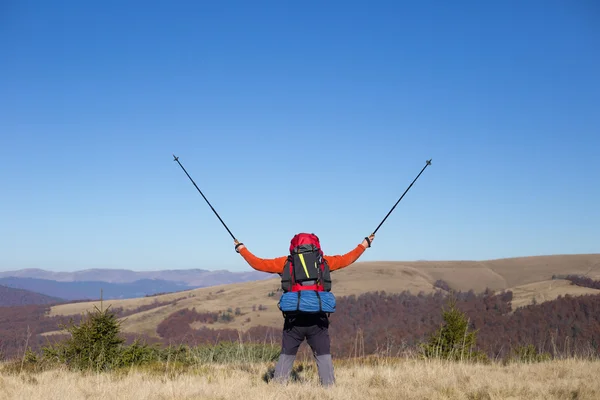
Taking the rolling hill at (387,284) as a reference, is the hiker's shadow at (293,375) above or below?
above

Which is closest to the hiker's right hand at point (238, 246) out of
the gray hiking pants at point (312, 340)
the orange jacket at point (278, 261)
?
the orange jacket at point (278, 261)

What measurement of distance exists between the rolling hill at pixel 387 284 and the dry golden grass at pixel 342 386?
98933 mm

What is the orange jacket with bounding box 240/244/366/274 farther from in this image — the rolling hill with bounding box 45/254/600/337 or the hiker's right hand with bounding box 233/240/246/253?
the rolling hill with bounding box 45/254/600/337

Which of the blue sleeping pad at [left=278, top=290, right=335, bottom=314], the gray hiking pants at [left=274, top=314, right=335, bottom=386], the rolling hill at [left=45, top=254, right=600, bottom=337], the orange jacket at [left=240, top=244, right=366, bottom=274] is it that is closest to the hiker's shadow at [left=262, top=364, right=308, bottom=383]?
the gray hiking pants at [left=274, top=314, right=335, bottom=386]

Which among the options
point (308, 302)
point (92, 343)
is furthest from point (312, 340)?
point (92, 343)

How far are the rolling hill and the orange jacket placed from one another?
329 feet

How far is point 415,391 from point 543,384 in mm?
2199

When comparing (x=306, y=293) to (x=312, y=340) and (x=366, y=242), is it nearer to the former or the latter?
(x=312, y=340)

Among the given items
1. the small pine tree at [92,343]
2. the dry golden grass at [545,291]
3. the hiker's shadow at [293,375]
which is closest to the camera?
the hiker's shadow at [293,375]

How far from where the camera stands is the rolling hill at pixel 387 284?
11800 centimetres

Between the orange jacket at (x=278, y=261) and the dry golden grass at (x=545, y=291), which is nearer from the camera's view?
the orange jacket at (x=278, y=261)

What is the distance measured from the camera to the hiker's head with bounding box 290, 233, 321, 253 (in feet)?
24.7

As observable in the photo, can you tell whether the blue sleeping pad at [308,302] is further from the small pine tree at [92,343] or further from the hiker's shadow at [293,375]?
the small pine tree at [92,343]

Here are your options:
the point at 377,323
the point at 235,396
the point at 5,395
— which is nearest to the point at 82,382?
the point at 5,395
